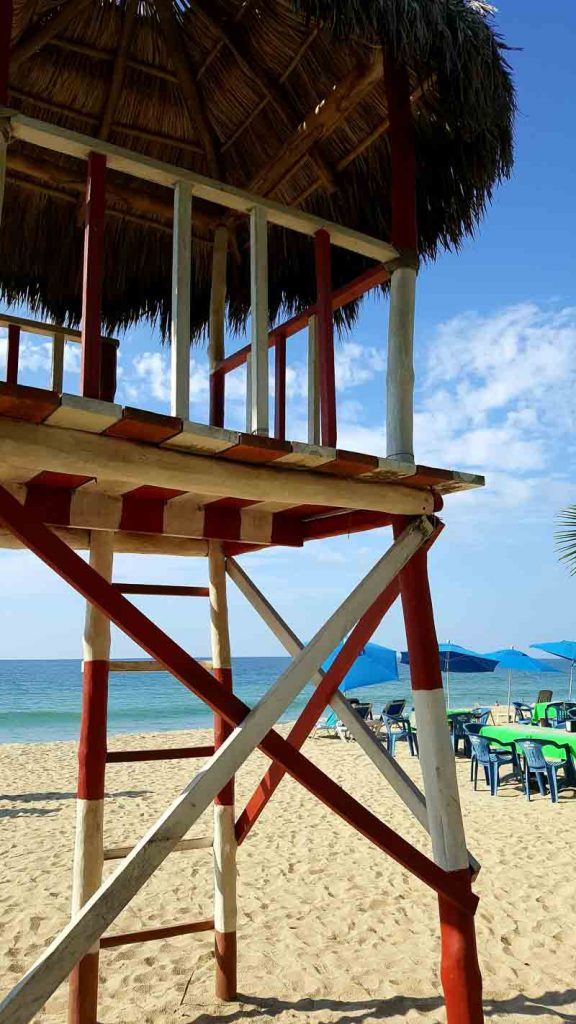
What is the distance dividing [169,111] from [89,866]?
515 cm

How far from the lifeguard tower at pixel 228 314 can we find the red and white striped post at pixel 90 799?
1 cm

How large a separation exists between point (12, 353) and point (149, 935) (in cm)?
360

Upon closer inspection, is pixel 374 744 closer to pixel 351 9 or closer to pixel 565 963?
pixel 565 963

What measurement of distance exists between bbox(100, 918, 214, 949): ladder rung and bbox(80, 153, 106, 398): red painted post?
3.16 meters

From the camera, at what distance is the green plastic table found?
1060 cm

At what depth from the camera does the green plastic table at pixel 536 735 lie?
10.6m

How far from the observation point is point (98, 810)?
4.09m

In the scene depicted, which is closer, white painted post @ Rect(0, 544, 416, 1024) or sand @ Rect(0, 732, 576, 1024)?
white painted post @ Rect(0, 544, 416, 1024)

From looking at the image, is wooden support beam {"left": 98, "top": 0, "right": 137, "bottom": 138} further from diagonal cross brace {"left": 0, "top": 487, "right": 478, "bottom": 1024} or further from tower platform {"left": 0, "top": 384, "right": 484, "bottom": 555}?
diagonal cross brace {"left": 0, "top": 487, "right": 478, "bottom": 1024}

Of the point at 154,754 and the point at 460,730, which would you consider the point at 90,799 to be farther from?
the point at 460,730

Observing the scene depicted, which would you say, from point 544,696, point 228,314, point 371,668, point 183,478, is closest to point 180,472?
point 183,478

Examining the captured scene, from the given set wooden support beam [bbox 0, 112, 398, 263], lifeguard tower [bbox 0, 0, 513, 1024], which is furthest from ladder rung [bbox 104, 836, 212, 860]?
wooden support beam [bbox 0, 112, 398, 263]

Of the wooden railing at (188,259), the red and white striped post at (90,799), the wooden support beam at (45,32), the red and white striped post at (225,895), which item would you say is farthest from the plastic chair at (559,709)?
the wooden support beam at (45,32)

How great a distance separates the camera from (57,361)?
15.5 feet
